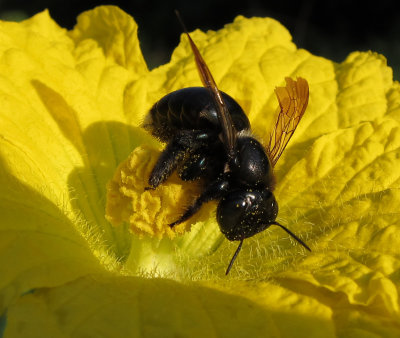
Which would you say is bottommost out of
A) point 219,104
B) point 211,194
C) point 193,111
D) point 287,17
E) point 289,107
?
point 287,17

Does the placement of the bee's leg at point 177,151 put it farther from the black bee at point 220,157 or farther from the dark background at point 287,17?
the dark background at point 287,17

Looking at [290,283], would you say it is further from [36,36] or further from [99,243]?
[36,36]

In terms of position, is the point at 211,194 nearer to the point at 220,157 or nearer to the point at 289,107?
the point at 220,157

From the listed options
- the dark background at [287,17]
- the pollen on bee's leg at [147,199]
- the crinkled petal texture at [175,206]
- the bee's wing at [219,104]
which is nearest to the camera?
the crinkled petal texture at [175,206]

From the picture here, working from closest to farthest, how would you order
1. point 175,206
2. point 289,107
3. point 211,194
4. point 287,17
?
point 211,194 < point 175,206 < point 289,107 < point 287,17

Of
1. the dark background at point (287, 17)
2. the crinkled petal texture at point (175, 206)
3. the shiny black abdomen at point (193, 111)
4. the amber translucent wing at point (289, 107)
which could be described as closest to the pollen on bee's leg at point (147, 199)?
the crinkled petal texture at point (175, 206)

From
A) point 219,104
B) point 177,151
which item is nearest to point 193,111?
point 177,151

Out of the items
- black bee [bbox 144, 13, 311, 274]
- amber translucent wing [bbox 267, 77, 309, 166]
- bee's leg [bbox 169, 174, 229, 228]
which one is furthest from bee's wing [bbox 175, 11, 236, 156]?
amber translucent wing [bbox 267, 77, 309, 166]
